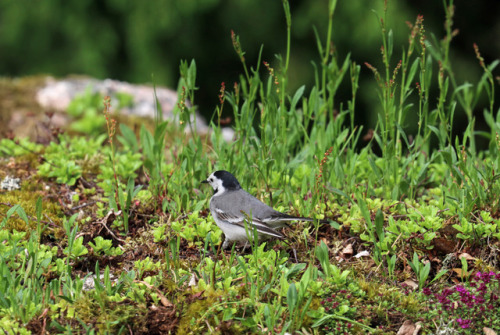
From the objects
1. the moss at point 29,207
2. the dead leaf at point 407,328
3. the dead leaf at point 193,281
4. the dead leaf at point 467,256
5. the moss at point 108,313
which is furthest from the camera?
the moss at point 29,207

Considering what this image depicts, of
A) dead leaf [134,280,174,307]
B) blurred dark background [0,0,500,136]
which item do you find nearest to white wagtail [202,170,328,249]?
dead leaf [134,280,174,307]

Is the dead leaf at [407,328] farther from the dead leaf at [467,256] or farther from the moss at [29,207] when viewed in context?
the moss at [29,207]

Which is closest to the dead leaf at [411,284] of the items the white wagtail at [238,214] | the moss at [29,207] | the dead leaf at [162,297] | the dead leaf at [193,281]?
the white wagtail at [238,214]

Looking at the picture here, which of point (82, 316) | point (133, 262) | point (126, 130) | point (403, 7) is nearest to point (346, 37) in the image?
point (403, 7)

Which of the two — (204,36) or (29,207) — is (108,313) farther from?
(204,36)

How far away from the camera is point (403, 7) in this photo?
25.5 feet

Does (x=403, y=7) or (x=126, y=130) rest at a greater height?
(x=403, y=7)

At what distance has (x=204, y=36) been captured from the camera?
29.2 ft

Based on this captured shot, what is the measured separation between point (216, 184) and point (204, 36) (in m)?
5.52

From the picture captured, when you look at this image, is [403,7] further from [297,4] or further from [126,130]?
[126,130]

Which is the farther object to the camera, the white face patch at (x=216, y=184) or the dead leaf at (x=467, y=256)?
the white face patch at (x=216, y=184)

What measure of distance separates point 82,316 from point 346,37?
20.6 ft

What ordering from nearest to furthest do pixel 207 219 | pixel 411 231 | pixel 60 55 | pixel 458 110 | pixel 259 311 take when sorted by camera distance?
pixel 259 311 → pixel 411 231 → pixel 207 219 → pixel 458 110 → pixel 60 55

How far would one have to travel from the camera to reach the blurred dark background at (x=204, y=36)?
26.9 feet
